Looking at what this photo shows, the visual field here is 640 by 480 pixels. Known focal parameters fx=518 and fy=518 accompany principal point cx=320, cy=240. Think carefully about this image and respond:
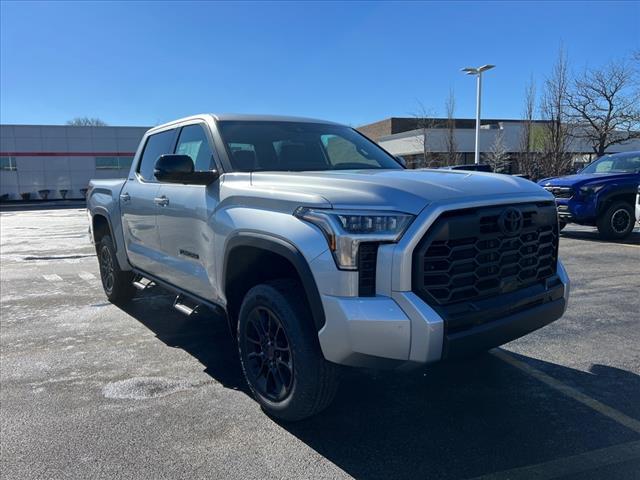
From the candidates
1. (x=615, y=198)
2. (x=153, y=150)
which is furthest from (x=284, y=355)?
(x=615, y=198)

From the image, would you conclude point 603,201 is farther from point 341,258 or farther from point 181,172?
point 341,258

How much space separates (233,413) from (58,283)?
5.61m

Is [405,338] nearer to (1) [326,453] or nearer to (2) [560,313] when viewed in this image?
(1) [326,453]

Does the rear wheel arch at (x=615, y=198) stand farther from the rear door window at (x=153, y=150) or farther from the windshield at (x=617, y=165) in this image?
the rear door window at (x=153, y=150)

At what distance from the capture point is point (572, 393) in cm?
362

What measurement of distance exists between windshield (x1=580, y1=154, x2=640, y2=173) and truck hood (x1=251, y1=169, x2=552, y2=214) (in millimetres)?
9274

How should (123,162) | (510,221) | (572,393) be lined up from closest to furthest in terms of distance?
(510,221) < (572,393) < (123,162)

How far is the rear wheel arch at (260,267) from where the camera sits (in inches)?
110

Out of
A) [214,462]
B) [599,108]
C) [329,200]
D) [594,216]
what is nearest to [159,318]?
[214,462]

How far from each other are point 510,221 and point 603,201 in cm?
878

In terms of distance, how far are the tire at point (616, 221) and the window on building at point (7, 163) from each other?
119 feet

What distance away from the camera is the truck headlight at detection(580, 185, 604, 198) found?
1038 centimetres

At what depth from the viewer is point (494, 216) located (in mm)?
2906

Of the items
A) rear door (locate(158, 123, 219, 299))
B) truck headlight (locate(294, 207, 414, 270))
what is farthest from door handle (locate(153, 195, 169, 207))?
truck headlight (locate(294, 207, 414, 270))
